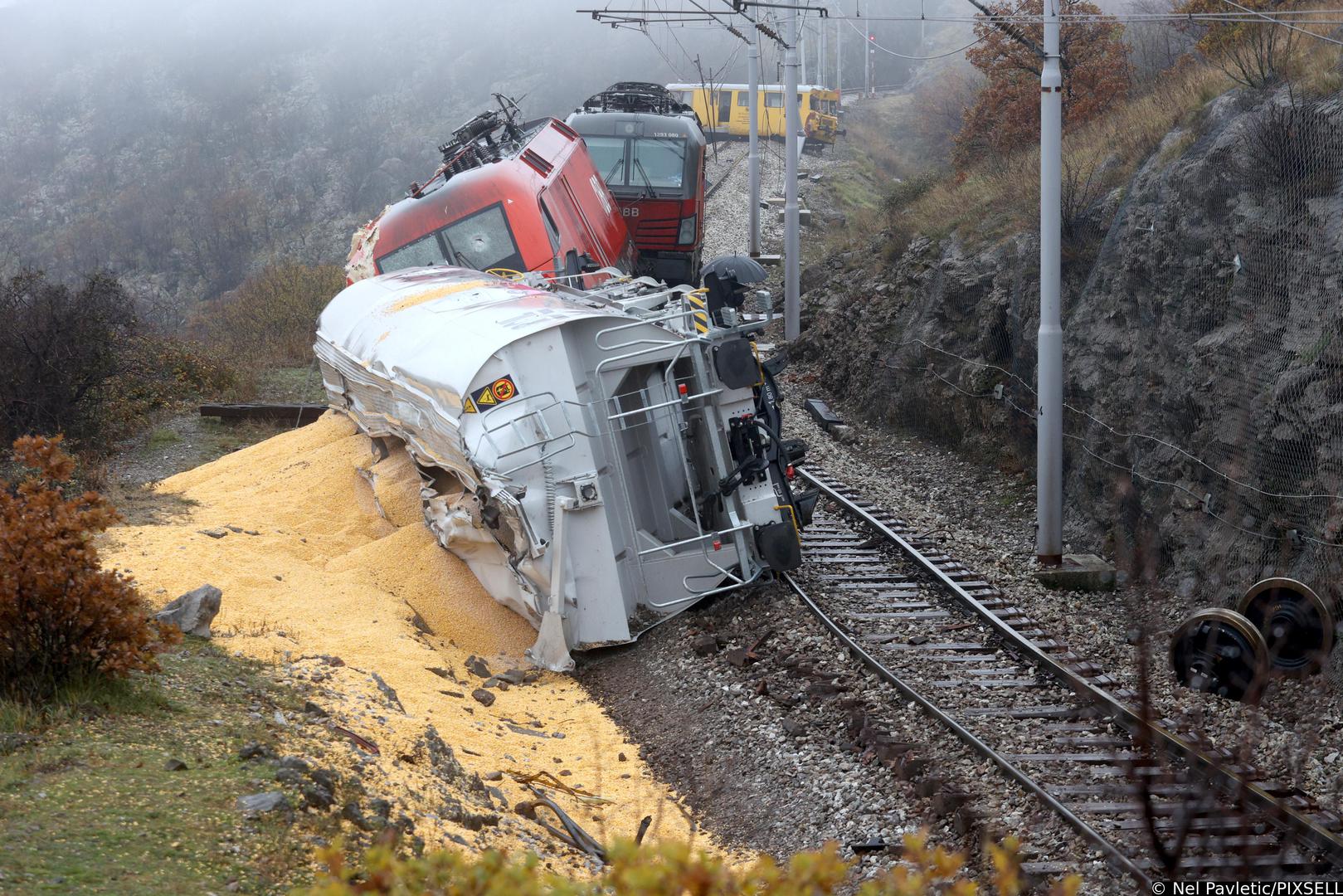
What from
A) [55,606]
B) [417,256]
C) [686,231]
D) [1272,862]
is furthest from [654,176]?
[1272,862]

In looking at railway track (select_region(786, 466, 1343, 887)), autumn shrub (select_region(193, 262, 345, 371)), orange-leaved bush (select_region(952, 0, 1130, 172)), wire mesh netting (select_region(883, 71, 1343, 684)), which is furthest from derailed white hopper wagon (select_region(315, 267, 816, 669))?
orange-leaved bush (select_region(952, 0, 1130, 172))

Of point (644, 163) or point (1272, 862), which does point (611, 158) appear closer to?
point (644, 163)

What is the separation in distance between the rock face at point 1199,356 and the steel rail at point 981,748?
1.64m

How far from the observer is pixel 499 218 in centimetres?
1568

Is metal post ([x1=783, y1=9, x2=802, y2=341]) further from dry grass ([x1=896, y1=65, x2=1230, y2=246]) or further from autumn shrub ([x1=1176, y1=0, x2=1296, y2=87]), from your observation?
autumn shrub ([x1=1176, y1=0, x2=1296, y2=87])

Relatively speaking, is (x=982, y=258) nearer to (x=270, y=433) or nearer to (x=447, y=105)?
(x=270, y=433)

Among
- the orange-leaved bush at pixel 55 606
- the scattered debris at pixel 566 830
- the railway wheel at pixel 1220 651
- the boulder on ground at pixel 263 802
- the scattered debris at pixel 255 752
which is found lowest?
the railway wheel at pixel 1220 651

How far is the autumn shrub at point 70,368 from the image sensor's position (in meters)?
17.1

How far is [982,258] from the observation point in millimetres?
17516

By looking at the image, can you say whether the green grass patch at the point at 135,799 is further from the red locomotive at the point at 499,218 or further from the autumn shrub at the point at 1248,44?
the autumn shrub at the point at 1248,44

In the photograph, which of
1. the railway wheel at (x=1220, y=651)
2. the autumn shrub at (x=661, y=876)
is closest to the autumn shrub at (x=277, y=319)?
the railway wheel at (x=1220, y=651)

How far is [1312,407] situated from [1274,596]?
6.07 feet

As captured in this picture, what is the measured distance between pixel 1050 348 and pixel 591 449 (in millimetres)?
5090

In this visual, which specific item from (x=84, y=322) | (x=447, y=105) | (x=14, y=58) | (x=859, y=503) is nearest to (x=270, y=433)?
(x=84, y=322)
